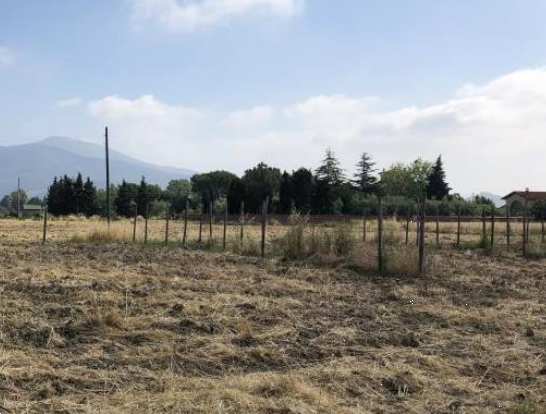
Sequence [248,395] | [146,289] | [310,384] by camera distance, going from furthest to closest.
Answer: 1. [146,289]
2. [310,384]
3. [248,395]

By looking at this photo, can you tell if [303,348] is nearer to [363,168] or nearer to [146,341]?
[146,341]

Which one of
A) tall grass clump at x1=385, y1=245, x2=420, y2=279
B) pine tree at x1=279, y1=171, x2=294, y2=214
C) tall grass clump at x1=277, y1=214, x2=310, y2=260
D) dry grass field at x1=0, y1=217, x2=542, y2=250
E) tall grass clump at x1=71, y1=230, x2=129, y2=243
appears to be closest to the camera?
tall grass clump at x1=385, y1=245, x2=420, y2=279

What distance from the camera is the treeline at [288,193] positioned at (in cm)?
5612

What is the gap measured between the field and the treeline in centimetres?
2887

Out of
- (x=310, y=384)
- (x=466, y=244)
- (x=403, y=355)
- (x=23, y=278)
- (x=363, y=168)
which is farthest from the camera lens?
(x=363, y=168)

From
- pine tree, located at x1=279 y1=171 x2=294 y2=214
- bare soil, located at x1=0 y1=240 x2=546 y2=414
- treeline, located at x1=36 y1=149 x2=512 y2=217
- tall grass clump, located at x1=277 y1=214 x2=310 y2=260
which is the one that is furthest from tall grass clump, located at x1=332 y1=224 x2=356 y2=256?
pine tree, located at x1=279 y1=171 x2=294 y2=214

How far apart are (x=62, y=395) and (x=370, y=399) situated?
2149 mm

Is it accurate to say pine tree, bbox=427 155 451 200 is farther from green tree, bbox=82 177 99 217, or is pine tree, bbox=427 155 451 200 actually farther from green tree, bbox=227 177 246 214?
green tree, bbox=82 177 99 217

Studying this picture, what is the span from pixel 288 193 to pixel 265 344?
51.0 meters

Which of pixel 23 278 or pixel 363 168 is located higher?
pixel 363 168

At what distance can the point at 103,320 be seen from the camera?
6066 mm

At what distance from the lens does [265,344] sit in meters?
5.52

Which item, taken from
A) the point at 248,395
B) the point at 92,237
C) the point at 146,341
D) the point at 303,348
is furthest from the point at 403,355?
the point at 92,237

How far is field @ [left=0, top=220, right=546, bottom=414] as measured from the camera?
160 inches
